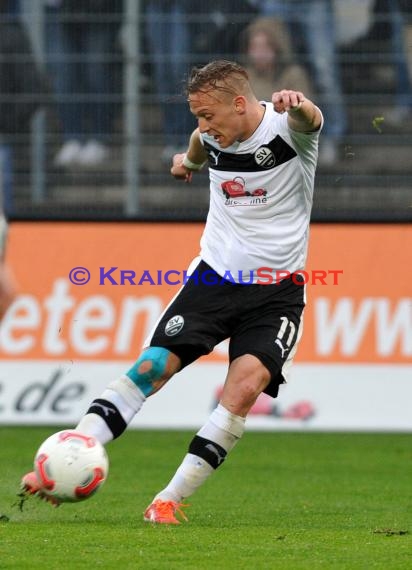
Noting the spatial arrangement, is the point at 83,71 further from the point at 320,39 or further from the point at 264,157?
the point at 264,157

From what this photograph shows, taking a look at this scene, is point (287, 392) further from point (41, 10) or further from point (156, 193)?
point (41, 10)

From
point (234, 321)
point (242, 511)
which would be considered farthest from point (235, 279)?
point (242, 511)

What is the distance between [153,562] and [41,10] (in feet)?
29.2

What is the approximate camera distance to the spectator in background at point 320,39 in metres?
12.8

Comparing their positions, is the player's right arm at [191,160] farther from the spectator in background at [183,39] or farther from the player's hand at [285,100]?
the spectator in background at [183,39]

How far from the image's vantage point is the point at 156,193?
1273 centimetres

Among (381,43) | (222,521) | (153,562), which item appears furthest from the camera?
(381,43)

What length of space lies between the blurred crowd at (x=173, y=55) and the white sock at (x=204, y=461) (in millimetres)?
6764

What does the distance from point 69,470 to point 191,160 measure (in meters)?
2.04

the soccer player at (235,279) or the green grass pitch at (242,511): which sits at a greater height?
the soccer player at (235,279)

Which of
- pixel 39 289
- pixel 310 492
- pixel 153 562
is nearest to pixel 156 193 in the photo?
pixel 39 289

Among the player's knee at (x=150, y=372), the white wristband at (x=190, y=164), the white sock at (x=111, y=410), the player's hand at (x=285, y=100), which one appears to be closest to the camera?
the player's hand at (x=285, y=100)

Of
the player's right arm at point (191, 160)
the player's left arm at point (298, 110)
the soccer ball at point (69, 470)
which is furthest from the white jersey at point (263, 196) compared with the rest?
the soccer ball at point (69, 470)

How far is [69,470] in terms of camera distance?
18.9 feet
